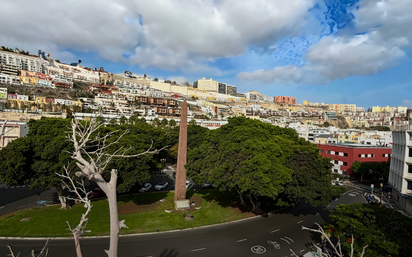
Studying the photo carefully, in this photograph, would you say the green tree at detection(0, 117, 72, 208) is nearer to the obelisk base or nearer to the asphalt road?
the asphalt road

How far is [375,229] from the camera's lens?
42.5 feet

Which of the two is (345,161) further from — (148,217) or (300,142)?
(148,217)

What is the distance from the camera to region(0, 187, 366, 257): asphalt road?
51.3 feet

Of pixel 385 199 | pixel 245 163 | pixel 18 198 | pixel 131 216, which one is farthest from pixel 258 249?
pixel 18 198

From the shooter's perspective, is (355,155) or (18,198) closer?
(18,198)

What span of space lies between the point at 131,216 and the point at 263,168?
42.2 ft

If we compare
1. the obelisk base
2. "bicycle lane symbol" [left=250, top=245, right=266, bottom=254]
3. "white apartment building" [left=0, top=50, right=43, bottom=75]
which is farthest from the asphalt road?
"white apartment building" [left=0, top=50, right=43, bottom=75]

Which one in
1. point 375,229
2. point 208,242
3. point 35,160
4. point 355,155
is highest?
point 35,160

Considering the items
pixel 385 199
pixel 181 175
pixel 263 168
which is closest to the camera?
pixel 263 168

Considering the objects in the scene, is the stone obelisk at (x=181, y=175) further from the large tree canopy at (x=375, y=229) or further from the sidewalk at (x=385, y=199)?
the sidewalk at (x=385, y=199)

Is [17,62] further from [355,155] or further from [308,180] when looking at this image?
[355,155]

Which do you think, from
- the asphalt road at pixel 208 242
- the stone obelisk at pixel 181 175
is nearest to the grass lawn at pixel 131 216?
the asphalt road at pixel 208 242

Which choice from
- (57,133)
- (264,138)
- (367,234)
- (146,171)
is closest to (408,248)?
(367,234)

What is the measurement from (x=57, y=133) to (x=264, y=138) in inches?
855
